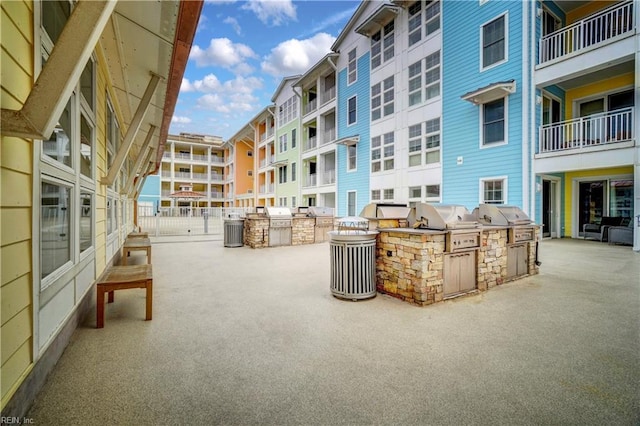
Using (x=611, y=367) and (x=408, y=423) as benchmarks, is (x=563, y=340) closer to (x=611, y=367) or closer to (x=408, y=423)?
(x=611, y=367)

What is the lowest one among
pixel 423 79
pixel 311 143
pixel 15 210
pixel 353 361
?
pixel 353 361

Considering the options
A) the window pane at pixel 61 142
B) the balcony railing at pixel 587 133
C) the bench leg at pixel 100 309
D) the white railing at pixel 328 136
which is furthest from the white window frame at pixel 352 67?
the bench leg at pixel 100 309

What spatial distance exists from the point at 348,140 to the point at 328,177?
3.59m

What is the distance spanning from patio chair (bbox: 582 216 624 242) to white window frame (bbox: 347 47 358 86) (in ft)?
41.3

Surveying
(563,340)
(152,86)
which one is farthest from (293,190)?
(563,340)

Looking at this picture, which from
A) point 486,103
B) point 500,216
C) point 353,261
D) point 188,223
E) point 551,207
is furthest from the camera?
point 188,223

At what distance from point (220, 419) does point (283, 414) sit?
1.32ft

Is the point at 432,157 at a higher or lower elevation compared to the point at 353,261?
higher

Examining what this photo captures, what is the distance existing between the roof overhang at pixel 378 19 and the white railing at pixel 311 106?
18.9 ft

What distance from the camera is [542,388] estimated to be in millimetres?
2268

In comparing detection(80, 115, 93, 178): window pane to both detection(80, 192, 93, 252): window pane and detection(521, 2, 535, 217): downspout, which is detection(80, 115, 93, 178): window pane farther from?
detection(521, 2, 535, 217): downspout

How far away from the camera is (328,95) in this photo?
19125 millimetres

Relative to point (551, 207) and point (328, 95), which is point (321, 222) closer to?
point (551, 207)

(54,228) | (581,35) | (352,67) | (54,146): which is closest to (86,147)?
(54,146)
